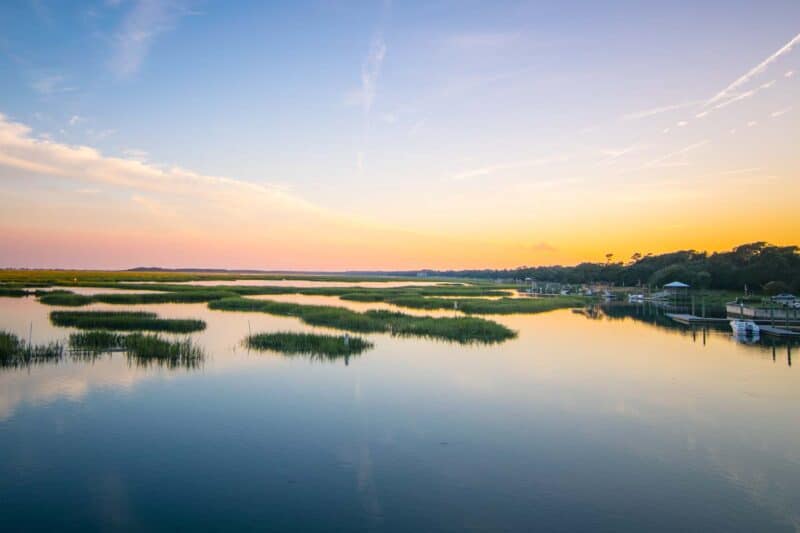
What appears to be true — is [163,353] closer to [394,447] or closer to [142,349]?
[142,349]

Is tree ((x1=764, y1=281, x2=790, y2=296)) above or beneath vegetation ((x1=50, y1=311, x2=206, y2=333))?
above

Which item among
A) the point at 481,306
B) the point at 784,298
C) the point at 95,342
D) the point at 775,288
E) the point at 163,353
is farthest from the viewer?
the point at 775,288

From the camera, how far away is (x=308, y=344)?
73.5 ft

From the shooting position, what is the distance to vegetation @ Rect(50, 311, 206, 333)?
87.6 feet

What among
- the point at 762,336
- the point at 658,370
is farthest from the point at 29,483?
the point at 762,336

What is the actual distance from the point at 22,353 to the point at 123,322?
9.18m

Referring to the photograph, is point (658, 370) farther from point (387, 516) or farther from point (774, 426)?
point (387, 516)

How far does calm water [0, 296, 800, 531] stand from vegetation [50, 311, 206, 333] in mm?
7773

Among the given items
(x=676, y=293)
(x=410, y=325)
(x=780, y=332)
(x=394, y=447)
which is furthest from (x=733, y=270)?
(x=394, y=447)

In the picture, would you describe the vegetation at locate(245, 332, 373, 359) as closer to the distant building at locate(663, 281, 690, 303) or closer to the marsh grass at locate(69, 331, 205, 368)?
the marsh grass at locate(69, 331, 205, 368)

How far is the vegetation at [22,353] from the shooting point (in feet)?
58.6

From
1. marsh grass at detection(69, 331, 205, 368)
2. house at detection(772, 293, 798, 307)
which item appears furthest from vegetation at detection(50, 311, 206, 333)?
house at detection(772, 293, 798, 307)

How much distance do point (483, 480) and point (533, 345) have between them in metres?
18.3

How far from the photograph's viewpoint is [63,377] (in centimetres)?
1627
